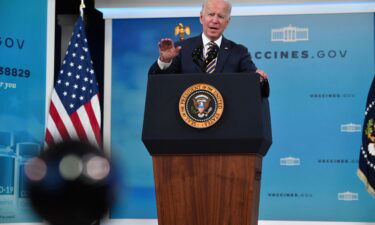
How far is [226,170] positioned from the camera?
2.55 metres

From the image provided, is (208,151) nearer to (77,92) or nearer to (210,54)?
(210,54)

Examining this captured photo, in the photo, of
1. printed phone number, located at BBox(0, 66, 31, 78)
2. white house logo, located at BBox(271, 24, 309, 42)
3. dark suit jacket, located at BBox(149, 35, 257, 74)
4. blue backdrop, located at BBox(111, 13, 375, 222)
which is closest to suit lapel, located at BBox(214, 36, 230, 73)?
dark suit jacket, located at BBox(149, 35, 257, 74)

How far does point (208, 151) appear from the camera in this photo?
2551 mm

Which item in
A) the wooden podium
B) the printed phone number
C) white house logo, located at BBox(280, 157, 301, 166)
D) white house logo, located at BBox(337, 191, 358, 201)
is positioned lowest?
white house logo, located at BBox(337, 191, 358, 201)

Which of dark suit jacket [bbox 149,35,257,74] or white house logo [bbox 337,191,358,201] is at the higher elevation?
dark suit jacket [bbox 149,35,257,74]

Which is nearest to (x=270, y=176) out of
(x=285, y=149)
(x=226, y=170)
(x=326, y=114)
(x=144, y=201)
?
(x=285, y=149)

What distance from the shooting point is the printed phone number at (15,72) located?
5.44 meters

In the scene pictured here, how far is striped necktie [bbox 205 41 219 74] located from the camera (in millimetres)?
2756

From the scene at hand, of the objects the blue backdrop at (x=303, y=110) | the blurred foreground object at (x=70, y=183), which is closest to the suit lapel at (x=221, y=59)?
the blurred foreground object at (x=70, y=183)

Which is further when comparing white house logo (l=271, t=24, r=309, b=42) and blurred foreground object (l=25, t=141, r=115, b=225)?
white house logo (l=271, t=24, r=309, b=42)

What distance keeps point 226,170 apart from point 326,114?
437cm

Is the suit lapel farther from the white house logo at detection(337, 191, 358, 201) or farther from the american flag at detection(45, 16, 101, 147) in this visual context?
the white house logo at detection(337, 191, 358, 201)

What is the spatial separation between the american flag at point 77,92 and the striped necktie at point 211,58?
10.8 ft

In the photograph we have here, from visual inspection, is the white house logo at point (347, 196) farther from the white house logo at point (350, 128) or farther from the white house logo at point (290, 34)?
the white house logo at point (290, 34)
